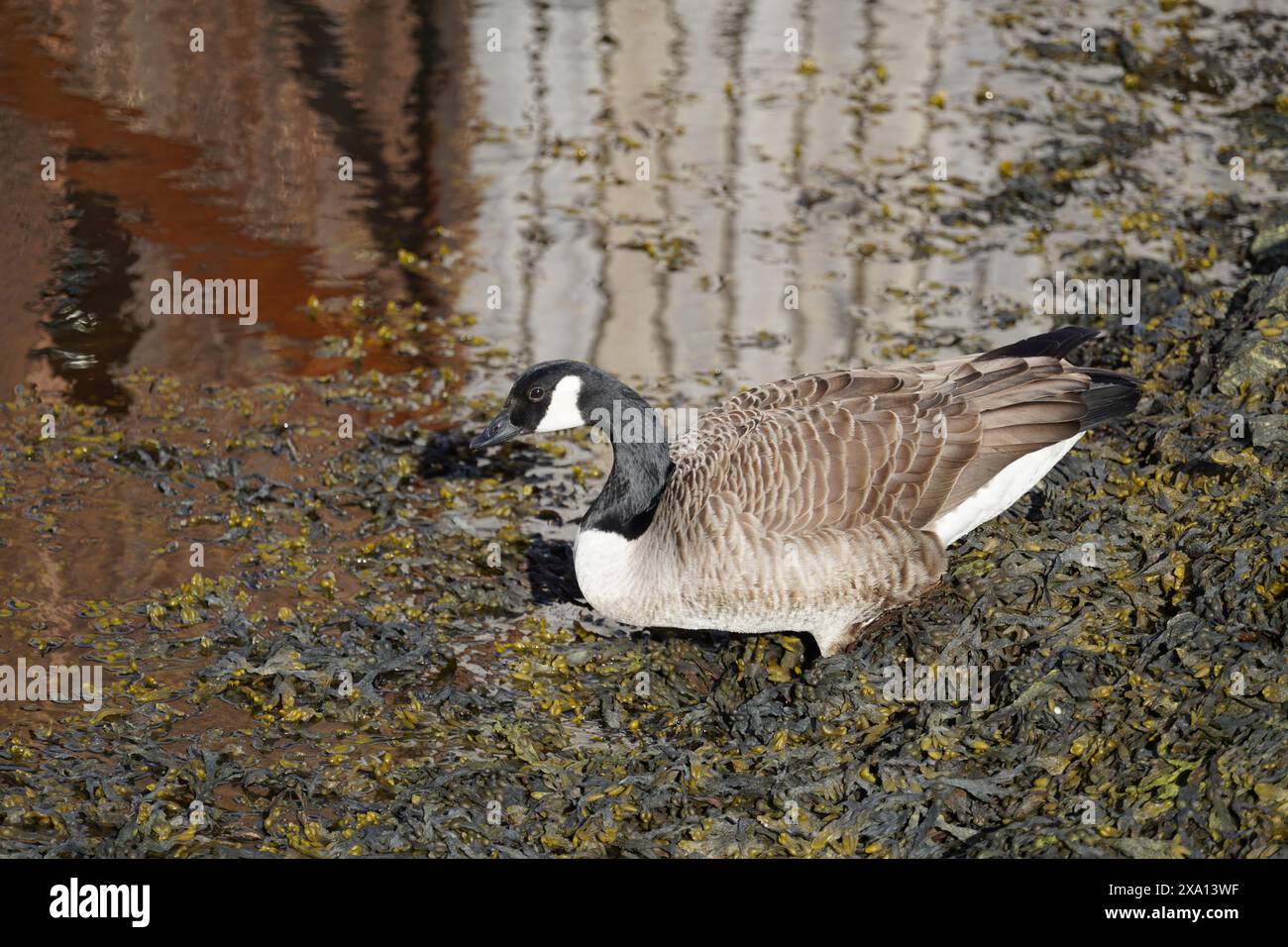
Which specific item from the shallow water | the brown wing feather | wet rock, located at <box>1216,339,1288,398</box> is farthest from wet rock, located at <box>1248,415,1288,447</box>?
the shallow water

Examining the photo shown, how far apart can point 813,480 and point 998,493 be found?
106cm

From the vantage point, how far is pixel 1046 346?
7348mm

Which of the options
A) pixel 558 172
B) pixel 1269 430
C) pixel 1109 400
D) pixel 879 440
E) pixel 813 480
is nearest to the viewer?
pixel 813 480

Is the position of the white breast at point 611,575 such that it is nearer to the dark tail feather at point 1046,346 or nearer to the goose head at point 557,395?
the goose head at point 557,395

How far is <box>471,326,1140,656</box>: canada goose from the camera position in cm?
662

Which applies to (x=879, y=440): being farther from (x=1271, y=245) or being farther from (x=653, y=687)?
(x=1271, y=245)

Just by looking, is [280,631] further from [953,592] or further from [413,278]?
[413,278]

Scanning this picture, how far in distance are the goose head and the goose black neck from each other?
0.15 ft

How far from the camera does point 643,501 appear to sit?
23.3 ft

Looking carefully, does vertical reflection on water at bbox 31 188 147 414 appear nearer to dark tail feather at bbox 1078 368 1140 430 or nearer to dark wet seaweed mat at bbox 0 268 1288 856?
dark wet seaweed mat at bbox 0 268 1288 856

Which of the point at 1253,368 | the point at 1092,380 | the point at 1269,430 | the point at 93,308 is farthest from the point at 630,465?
the point at 93,308

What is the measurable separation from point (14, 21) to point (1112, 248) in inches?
461

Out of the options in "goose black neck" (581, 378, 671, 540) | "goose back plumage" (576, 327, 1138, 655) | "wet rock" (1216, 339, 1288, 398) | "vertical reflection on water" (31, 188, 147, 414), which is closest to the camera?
"goose back plumage" (576, 327, 1138, 655)

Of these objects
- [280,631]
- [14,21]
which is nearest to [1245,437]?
[280,631]
